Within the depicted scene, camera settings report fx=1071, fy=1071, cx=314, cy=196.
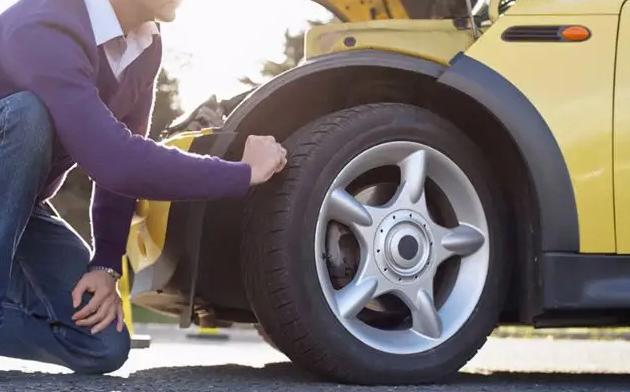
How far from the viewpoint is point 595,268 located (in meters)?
2.90

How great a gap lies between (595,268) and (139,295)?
1493 millimetres

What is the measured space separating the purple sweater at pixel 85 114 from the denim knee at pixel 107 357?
569mm

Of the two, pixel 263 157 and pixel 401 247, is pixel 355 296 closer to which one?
pixel 401 247

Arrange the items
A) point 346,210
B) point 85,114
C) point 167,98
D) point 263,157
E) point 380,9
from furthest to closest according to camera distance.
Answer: point 167,98, point 380,9, point 346,210, point 263,157, point 85,114

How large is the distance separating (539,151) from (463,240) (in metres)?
0.32

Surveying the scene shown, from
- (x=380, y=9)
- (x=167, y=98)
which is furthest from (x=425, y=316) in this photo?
(x=167, y=98)

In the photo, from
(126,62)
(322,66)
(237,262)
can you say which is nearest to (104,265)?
(237,262)

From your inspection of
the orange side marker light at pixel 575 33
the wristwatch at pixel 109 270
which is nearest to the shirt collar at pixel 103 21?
the wristwatch at pixel 109 270

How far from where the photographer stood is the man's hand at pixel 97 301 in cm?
306

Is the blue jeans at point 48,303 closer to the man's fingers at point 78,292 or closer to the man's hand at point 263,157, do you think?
the man's fingers at point 78,292

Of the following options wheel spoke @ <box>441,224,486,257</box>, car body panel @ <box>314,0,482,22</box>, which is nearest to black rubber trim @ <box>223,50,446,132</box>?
wheel spoke @ <box>441,224,486,257</box>

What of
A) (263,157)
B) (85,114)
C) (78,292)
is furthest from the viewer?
(78,292)

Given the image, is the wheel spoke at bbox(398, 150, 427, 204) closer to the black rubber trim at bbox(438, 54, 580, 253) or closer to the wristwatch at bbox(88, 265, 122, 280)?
the black rubber trim at bbox(438, 54, 580, 253)

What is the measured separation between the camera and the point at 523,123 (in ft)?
9.52
